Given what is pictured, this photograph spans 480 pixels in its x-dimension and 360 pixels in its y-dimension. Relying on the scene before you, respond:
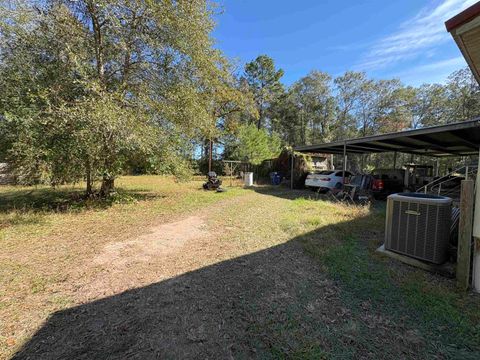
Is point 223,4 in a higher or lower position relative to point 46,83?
higher

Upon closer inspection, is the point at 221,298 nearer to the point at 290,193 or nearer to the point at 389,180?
the point at 290,193

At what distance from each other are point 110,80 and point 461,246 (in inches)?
361

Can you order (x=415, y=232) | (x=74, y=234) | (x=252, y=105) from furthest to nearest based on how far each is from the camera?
(x=252, y=105) → (x=74, y=234) → (x=415, y=232)

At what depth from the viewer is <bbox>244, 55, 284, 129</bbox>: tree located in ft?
96.3

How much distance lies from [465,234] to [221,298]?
3021mm

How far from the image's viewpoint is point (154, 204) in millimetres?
8383

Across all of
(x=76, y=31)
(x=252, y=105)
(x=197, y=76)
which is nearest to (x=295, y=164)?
(x=197, y=76)

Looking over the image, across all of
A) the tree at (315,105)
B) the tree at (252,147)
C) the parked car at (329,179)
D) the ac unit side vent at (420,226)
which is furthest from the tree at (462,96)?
the ac unit side vent at (420,226)

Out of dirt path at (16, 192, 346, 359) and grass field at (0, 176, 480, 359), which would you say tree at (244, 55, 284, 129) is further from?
dirt path at (16, 192, 346, 359)

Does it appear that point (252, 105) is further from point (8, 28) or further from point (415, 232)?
point (415, 232)

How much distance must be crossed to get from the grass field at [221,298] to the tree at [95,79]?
2.30 metres

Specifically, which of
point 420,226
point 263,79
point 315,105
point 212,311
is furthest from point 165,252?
point 315,105

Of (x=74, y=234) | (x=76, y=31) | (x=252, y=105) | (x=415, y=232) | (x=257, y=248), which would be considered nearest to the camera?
(x=415, y=232)

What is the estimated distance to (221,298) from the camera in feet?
8.88
